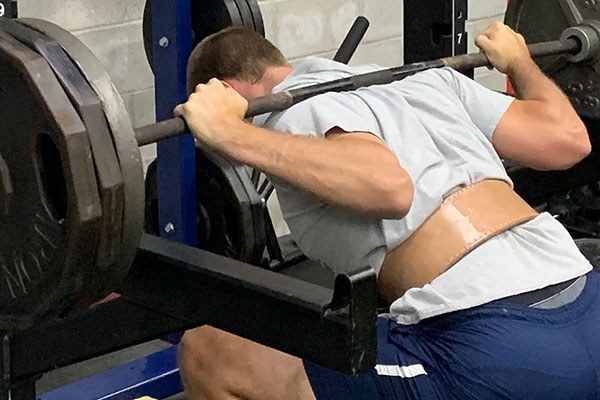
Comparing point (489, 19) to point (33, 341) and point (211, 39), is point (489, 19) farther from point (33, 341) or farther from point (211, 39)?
point (33, 341)

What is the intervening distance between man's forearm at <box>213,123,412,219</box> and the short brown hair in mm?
316

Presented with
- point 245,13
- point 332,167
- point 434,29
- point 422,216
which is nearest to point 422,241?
point 422,216

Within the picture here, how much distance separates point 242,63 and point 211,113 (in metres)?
0.32

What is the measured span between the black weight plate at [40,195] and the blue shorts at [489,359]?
41 centimetres

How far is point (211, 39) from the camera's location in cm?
191

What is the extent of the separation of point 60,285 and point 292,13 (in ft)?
5.78

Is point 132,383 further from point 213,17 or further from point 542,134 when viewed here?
point 542,134

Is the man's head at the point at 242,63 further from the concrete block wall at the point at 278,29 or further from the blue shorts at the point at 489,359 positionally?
the concrete block wall at the point at 278,29

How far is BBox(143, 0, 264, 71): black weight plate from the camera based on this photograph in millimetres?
2158

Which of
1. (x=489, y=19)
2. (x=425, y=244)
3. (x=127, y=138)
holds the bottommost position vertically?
(x=489, y=19)

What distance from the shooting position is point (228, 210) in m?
2.03

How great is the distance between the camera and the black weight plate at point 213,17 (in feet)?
7.08

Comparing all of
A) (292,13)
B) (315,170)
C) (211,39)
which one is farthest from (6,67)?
(292,13)

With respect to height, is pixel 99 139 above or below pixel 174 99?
above
